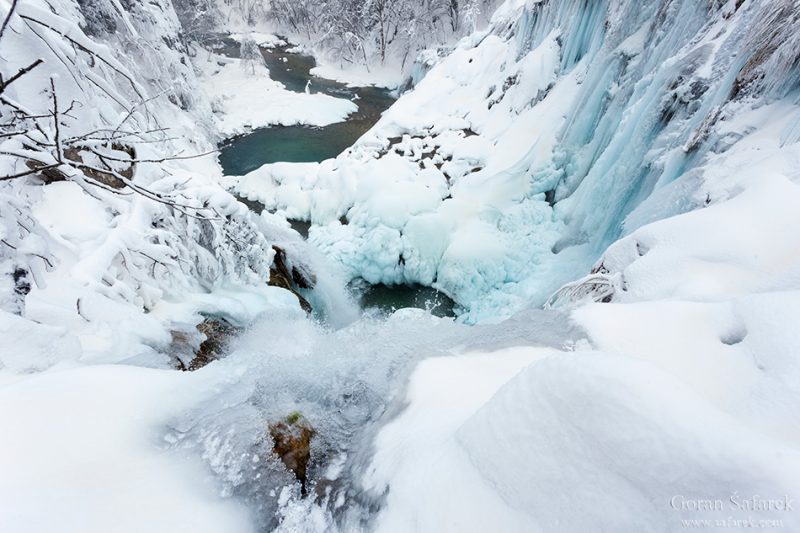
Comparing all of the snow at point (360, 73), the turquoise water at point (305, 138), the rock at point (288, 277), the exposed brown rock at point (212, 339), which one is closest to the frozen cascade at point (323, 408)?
the exposed brown rock at point (212, 339)

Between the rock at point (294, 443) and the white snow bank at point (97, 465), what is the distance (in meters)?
0.35

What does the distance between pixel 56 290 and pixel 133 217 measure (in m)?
1.27

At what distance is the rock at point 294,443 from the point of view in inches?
84.4

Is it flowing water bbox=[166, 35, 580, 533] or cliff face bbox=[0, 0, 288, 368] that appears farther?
flowing water bbox=[166, 35, 580, 533]

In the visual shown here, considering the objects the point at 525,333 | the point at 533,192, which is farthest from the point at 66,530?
the point at 533,192

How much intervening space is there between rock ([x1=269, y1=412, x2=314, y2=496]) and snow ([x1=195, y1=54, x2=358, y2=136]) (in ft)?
57.3

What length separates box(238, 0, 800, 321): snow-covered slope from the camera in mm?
4234

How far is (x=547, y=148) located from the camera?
8.76 meters

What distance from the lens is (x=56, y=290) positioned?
3.14 meters

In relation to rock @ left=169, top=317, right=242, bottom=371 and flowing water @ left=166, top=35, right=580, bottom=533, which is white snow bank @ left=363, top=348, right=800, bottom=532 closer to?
flowing water @ left=166, top=35, right=580, bottom=533

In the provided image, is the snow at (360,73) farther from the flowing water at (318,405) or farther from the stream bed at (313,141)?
the flowing water at (318,405)

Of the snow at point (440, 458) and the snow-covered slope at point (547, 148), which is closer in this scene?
the snow at point (440, 458)

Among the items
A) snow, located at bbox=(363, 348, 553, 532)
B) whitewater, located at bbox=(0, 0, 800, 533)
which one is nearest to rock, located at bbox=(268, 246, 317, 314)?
whitewater, located at bbox=(0, 0, 800, 533)

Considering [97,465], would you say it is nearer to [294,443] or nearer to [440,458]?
[294,443]
